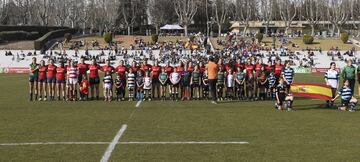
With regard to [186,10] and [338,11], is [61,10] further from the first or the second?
[338,11]

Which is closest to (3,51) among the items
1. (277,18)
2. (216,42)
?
(216,42)

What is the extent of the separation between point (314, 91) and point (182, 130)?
7.38m

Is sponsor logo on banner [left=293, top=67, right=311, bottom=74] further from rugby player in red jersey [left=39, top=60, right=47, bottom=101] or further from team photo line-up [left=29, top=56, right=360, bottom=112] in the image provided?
rugby player in red jersey [left=39, top=60, right=47, bottom=101]

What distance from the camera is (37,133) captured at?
482 inches

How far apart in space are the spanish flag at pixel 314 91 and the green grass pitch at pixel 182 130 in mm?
538

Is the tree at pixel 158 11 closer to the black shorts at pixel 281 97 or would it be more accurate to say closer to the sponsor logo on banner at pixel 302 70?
the sponsor logo on banner at pixel 302 70

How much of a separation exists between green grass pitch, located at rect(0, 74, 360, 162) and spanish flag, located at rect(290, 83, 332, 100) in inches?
21.2

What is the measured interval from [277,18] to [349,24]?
18.7m

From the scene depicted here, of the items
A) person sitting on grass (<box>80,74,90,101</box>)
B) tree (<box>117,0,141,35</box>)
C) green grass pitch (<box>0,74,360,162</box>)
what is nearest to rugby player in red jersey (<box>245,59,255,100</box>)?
green grass pitch (<box>0,74,360,162</box>)

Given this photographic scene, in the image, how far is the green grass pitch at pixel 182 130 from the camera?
9750 mm

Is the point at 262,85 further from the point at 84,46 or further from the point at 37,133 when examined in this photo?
the point at 84,46

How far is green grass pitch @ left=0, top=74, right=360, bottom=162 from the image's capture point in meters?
9.75

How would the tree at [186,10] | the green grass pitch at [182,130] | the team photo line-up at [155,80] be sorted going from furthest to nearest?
the tree at [186,10] < the team photo line-up at [155,80] < the green grass pitch at [182,130]

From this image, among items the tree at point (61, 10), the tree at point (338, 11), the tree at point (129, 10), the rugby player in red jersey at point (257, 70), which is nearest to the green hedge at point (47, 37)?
the tree at point (129, 10)
